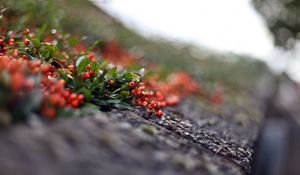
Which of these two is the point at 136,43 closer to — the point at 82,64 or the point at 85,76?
the point at 82,64

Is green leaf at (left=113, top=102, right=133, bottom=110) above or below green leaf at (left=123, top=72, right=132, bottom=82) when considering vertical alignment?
below

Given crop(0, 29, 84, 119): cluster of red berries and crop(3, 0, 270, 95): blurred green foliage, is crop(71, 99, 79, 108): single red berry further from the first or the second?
crop(3, 0, 270, 95): blurred green foliage

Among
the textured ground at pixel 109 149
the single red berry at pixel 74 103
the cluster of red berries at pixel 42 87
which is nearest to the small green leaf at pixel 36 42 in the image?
the cluster of red berries at pixel 42 87

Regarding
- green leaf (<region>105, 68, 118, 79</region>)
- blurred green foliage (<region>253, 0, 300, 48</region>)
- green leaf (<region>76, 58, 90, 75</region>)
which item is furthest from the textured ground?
blurred green foliage (<region>253, 0, 300, 48</region>)

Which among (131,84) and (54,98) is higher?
→ (54,98)

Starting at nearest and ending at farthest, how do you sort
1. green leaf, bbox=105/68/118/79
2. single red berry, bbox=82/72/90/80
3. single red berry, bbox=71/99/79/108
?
single red berry, bbox=71/99/79/108 < single red berry, bbox=82/72/90/80 < green leaf, bbox=105/68/118/79

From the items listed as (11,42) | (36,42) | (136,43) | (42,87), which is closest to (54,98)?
(42,87)

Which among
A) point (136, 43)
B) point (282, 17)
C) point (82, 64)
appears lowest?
point (136, 43)

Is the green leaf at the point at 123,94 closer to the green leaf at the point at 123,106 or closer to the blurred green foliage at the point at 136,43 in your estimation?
the green leaf at the point at 123,106

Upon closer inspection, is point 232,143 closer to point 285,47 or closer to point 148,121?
point 148,121
